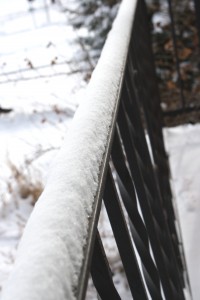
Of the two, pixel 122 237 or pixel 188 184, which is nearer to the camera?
pixel 122 237

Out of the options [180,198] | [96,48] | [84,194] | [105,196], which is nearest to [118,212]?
[105,196]

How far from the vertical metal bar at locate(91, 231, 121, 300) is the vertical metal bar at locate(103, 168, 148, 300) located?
132 millimetres

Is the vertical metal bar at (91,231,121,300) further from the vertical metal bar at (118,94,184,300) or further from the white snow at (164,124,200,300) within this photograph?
the white snow at (164,124,200,300)

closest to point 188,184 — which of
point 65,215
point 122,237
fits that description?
point 122,237

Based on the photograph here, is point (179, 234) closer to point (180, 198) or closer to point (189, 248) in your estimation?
point (189, 248)

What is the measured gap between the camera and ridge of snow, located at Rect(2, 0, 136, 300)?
339mm

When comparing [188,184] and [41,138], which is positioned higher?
[188,184]

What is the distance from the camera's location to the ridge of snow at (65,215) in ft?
1.11

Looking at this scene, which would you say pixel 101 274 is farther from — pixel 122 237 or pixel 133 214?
pixel 133 214

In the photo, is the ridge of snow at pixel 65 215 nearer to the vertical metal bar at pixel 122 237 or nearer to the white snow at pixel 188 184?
the vertical metal bar at pixel 122 237

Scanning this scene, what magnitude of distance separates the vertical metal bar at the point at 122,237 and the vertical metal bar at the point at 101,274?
13cm

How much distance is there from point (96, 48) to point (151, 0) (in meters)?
0.90

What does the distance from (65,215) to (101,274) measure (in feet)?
0.53

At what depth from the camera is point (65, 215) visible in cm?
42
